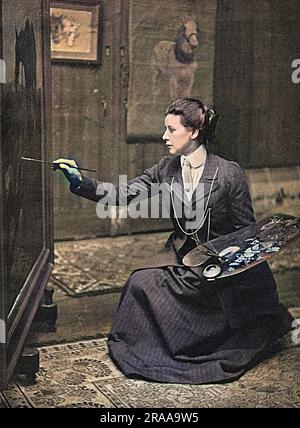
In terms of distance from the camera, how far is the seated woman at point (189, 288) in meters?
2.65

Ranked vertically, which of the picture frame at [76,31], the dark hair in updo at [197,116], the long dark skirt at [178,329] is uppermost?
the picture frame at [76,31]

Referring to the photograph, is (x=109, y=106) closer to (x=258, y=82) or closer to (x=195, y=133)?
(x=195, y=133)

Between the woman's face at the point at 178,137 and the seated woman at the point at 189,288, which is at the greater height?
the woman's face at the point at 178,137

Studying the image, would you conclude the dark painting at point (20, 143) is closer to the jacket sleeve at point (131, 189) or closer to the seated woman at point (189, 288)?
the seated woman at point (189, 288)

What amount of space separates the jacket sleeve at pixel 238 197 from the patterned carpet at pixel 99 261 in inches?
10.1

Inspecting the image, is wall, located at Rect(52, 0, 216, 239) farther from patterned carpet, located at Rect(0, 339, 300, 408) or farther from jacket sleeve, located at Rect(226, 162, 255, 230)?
patterned carpet, located at Rect(0, 339, 300, 408)

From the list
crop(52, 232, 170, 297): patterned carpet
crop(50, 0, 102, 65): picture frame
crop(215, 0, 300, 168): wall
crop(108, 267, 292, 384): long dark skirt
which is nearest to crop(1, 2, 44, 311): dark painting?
crop(50, 0, 102, 65): picture frame

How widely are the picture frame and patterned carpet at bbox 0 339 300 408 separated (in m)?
1.05

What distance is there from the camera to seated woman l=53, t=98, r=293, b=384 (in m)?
2.65

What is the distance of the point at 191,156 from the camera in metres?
2.67

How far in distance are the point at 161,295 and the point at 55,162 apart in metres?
0.61

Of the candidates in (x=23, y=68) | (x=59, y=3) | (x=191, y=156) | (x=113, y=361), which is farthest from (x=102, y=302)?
(x=59, y=3)

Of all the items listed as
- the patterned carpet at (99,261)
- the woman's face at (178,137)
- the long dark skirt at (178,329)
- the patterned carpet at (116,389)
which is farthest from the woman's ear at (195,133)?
the patterned carpet at (116,389)

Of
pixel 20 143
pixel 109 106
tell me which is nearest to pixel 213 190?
pixel 109 106
